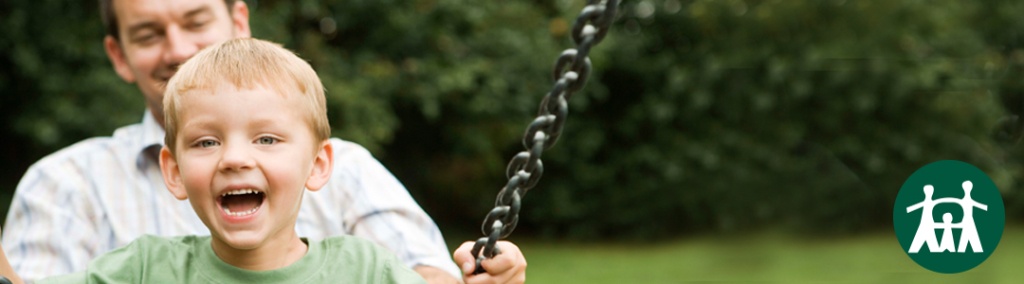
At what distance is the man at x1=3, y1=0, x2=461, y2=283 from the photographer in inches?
97.7

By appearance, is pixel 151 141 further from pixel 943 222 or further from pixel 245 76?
pixel 943 222

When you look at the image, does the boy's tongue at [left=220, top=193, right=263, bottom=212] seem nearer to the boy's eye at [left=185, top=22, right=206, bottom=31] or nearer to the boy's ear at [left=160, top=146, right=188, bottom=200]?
the boy's ear at [left=160, top=146, right=188, bottom=200]

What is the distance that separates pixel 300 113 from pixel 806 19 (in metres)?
6.83

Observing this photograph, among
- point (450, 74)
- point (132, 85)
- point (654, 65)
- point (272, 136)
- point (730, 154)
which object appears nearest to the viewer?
point (272, 136)

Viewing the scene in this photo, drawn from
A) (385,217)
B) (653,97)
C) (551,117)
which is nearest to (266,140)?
(551,117)

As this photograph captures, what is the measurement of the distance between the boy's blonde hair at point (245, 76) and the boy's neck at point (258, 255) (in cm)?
18

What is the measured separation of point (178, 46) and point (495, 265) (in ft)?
3.30

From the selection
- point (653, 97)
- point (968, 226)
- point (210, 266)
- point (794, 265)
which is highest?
point (653, 97)

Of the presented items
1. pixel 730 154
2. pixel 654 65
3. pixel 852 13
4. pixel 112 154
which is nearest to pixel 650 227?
pixel 654 65

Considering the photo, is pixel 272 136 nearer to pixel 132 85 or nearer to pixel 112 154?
pixel 112 154

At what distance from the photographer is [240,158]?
65.7 inches

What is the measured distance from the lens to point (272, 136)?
1731mm

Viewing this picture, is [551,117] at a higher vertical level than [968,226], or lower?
lower

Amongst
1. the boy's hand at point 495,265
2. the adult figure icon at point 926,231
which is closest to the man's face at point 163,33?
the boy's hand at point 495,265
